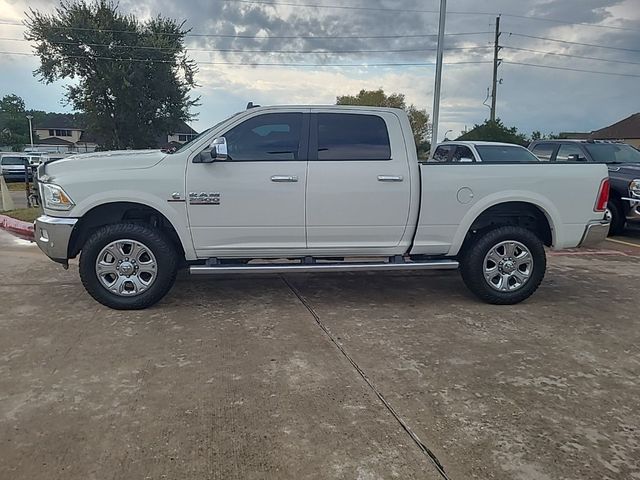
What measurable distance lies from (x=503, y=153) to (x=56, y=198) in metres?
8.84

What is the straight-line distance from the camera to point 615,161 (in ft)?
35.8

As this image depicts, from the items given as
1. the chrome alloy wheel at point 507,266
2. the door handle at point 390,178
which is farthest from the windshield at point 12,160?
the chrome alloy wheel at point 507,266

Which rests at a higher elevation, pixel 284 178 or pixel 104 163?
pixel 104 163

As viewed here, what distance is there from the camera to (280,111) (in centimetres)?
525

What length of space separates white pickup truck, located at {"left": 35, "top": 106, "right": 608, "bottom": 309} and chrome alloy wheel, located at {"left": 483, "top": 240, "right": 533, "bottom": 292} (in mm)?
11

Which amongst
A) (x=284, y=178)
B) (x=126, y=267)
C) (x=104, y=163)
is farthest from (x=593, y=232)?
(x=104, y=163)

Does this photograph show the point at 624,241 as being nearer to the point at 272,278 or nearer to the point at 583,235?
the point at 583,235

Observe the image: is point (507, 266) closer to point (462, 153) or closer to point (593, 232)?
point (593, 232)

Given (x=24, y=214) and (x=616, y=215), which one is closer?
(x=616, y=215)

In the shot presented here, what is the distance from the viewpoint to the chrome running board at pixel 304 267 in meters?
5.13

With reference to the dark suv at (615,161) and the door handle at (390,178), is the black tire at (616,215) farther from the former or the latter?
the door handle at (390,178)

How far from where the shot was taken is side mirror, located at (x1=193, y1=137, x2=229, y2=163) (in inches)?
192

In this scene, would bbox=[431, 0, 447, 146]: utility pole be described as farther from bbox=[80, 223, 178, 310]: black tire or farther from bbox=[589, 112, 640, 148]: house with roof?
bbox=[589, 112, 640, 148]: house with roof

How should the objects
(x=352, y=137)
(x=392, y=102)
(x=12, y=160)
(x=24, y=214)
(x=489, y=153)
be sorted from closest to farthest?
(x=352, y=137) < (x=489, y=153) < (x=24, y=214) < (x=12, y=160) < (x=392, y=102)
